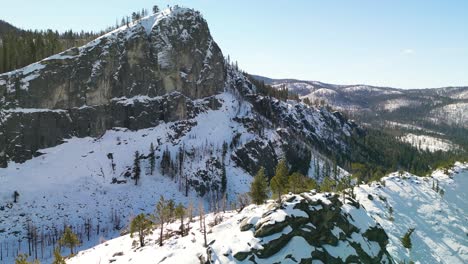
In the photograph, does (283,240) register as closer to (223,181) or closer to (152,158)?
(223,181)

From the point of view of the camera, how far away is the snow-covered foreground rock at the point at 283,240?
52.3 meters

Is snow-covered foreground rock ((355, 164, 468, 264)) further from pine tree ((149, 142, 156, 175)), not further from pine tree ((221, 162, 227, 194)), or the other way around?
pine tree ((149, 142, 156, 175))

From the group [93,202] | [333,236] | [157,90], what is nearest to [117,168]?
[93,202]

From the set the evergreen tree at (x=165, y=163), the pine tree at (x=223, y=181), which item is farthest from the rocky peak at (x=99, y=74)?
the pine tree at (x=223, y=181)

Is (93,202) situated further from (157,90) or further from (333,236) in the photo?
(333,236)

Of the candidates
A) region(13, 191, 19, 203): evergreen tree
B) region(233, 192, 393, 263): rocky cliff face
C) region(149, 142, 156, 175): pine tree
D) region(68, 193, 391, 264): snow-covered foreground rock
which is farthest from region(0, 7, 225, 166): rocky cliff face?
region(233, 192, 393, 263): rocky cliff face

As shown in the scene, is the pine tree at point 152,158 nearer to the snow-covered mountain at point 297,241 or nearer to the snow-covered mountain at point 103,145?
the snow-covered mountain at point 103,145

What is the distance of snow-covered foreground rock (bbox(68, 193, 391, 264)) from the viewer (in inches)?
2060

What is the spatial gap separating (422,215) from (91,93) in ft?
478

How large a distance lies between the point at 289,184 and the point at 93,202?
91361mm

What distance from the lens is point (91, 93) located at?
17962 centimetres

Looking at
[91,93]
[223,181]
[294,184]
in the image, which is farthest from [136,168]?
[294,184]

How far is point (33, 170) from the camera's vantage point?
495 ft

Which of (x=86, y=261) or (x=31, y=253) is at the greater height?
(x=86, y=261)
